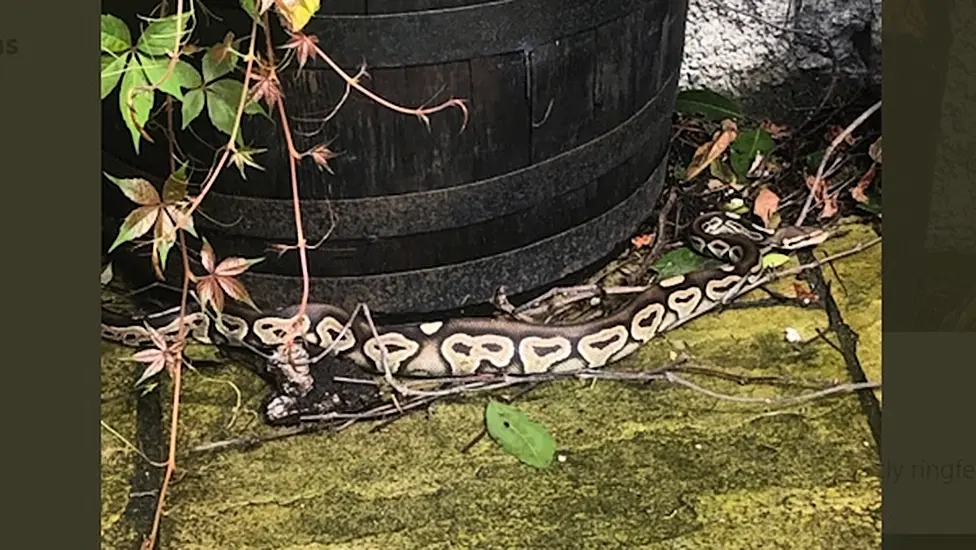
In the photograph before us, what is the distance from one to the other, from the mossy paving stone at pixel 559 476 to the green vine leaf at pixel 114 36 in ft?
2.50

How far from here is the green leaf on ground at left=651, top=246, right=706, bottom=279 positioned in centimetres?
316

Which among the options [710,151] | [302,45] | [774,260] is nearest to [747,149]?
[710,151]

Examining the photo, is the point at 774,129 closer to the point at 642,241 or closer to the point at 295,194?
the point at 642,241

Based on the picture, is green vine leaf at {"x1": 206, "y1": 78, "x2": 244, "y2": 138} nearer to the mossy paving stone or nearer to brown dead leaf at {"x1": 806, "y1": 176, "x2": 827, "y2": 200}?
the mossy paving stone

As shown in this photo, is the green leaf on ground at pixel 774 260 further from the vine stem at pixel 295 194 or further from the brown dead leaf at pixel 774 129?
the vine stem at pixel 295 194

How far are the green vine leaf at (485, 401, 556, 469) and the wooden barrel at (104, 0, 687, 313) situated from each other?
32cm

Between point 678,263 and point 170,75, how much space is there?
1.39 meters

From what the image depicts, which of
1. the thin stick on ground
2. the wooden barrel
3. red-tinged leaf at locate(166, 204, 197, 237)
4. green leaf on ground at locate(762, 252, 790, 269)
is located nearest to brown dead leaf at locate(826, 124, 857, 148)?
the thin stick on ground

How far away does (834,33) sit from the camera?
12.1ft

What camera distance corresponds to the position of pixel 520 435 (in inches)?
101

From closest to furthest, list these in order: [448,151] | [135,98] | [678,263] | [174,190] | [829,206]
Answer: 1. [135,98]
2. [174,190]
3. [448,151]
4. [678,263]
5. [829,206]

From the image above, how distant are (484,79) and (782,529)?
102cm

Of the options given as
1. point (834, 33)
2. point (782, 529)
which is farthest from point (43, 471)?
point (834, 33)

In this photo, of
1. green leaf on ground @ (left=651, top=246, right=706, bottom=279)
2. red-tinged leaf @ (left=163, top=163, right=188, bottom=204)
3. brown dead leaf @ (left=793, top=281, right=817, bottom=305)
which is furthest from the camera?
green leaf on ground @ (left=651, top=246, right=706, bottom=279)
